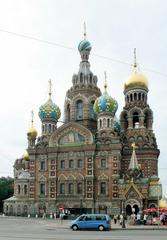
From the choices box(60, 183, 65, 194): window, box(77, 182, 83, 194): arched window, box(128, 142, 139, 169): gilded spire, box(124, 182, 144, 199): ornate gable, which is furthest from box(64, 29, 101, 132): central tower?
box(124, 182, 144, 199): ornate gable

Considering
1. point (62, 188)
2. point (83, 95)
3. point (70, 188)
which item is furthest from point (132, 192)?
point (83, 95)

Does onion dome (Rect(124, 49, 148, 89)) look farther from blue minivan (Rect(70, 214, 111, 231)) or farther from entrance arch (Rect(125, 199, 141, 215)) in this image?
blue minivan (Rect(70, 214, 111, 231))

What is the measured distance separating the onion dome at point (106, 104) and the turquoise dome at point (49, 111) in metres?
7.49

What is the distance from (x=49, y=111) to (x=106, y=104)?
33.2ft

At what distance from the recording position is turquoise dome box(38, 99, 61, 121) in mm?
68125

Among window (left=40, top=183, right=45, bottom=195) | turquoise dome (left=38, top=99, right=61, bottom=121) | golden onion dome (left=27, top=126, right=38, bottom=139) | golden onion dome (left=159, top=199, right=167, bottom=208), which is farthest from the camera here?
golden onion dome (left=27, top=126, right=38, bottom=139)

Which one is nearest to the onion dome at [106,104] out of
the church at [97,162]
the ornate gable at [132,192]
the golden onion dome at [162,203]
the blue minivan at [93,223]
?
the church at [97,162]

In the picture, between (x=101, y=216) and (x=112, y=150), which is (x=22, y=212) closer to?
(x=112, y=150)

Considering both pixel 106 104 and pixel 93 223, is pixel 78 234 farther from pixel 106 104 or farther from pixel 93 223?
pixel 106 104

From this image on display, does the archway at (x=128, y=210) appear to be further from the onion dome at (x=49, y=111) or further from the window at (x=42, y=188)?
the onion dome at (x=49, y=111)

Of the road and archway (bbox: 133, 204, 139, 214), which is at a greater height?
archway (bbox: 133, 204, 139, 214)

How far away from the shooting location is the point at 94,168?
2397 inches

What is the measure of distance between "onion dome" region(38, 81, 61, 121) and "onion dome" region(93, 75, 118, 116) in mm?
7493

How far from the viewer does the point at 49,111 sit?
2685 inches
